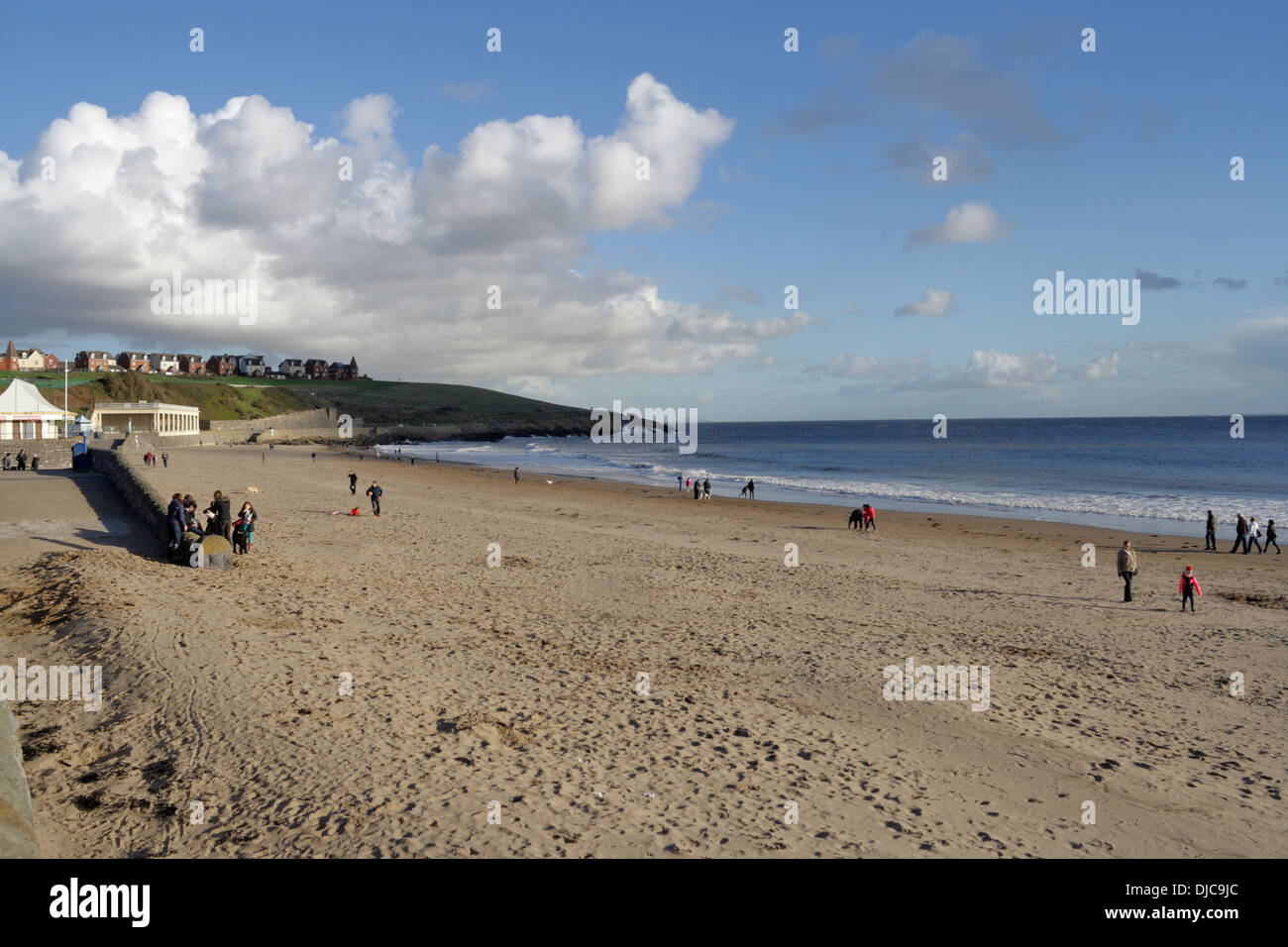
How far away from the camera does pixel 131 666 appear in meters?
9.80

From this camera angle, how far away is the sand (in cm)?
651

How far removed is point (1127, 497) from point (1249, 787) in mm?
40129

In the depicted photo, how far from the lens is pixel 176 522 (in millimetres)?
16469

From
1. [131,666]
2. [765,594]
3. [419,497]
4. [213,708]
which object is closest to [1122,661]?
[765,594]

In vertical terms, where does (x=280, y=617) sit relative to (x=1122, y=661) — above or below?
above

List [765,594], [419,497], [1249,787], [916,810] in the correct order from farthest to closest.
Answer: [419,497], [765,594], [1249,787], [916,810]

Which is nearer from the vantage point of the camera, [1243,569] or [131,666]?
[131,666]

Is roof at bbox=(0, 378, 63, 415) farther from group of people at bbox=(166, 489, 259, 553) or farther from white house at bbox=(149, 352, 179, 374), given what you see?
white house at bbox=(149, 352, 179, 374)

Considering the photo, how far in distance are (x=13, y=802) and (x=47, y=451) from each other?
129 ft

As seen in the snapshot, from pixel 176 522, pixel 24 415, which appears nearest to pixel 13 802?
pixel 176 522

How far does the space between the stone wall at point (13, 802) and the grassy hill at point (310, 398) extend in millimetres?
81692

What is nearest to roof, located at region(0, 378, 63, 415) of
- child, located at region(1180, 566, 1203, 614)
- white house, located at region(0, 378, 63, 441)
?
white house, located at region(0, 378, 63, 441)
